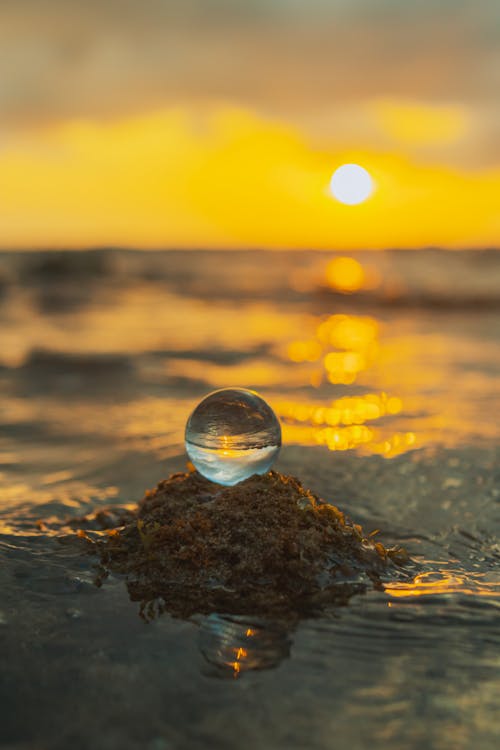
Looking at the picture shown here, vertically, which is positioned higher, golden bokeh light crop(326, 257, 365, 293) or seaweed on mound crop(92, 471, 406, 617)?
golden bokeh light crop(326, 257, 365, 293)

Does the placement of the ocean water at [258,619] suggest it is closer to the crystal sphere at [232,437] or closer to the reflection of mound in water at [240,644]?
the reflection of mound in water at [240,644]

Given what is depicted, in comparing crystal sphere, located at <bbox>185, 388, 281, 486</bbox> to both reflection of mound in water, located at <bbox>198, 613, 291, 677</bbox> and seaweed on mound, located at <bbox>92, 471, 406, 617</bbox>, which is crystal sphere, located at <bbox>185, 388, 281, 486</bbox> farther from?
reflection of mound in water, located at <bbox>198, 613, 291, 677</bbox>

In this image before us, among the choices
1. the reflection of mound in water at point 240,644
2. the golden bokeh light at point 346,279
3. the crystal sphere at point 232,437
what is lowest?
the reflection of mound in water at point 240,644

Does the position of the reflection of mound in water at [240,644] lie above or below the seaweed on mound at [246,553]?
below

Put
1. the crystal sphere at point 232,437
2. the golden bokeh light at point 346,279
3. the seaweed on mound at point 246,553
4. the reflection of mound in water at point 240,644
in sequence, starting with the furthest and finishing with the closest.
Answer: the golden bokeh light at point 346,279 → the crystal sphere at point 232,437 → the seaweed on mound at point 246,553 → the reflection of mound in water at point 240,644

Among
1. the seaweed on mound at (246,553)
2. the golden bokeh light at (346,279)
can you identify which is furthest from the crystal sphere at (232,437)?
the golden bokeh light at (346,279)

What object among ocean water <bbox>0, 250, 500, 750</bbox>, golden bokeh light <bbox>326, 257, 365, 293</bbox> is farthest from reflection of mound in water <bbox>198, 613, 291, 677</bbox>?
golden bokeh light <bbox>326, 257, 365, 293</bbox>
